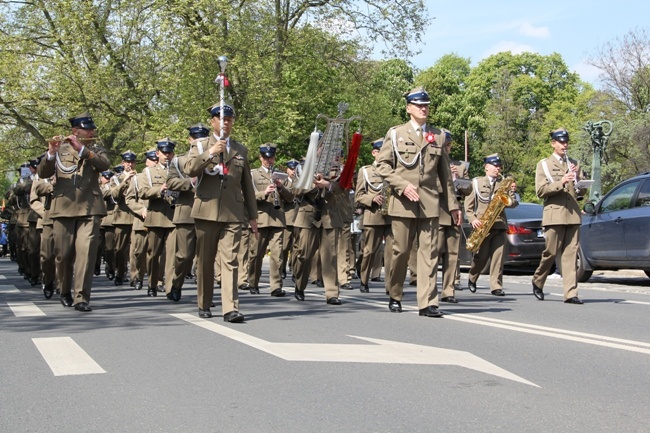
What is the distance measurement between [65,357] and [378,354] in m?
2.28

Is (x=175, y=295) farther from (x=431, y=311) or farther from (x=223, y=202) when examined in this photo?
(x=431, y=311)

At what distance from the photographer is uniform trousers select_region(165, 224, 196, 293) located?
40.8 feet

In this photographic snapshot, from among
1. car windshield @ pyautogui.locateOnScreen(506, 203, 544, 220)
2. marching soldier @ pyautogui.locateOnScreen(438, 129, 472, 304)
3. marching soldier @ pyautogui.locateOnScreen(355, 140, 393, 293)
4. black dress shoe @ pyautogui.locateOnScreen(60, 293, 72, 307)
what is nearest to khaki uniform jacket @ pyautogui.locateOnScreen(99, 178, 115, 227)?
marching soldier @ pyautogui.locateOnScreen(355, 140, 393, 293)

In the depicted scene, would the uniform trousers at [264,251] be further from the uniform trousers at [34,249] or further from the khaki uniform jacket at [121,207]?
the uniform trousers at [34,249]

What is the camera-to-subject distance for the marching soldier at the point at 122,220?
54.6 ft

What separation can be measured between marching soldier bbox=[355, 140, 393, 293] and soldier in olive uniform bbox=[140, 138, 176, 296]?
291 centimetres

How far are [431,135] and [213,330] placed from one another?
118 inches

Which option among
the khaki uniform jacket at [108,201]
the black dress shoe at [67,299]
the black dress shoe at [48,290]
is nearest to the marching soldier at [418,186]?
the black dress shoe at [67,299]

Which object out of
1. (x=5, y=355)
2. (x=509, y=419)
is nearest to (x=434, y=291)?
(x=5, y=355)

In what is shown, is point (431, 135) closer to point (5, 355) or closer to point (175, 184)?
point (175, 184)

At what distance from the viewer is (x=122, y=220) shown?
17375 millimetres

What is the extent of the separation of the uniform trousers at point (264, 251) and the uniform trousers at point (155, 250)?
1.29 meters

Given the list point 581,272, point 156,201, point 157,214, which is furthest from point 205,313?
point 581,272

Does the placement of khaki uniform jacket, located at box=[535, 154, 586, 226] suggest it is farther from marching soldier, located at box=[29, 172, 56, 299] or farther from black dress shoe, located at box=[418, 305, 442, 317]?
marching soldier, located at box=[29, 172, 56, 299]
